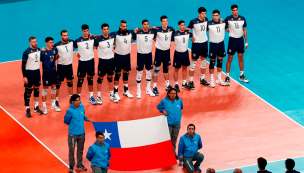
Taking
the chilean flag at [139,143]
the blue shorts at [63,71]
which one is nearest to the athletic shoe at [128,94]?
the blue shorts at [63,71]

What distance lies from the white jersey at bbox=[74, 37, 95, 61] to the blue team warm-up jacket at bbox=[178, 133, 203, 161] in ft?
17.0

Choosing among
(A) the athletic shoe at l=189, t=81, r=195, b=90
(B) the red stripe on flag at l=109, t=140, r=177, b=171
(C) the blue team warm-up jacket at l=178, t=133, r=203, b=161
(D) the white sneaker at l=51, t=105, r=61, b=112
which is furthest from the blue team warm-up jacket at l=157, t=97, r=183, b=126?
(A) the athletic shoe at l=189, t=81, r=195, b=90

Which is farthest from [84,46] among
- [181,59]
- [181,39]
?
[181,59]

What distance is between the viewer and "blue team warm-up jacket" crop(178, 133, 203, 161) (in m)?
12.2

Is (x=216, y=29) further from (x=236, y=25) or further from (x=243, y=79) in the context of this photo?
(x=243, y=79)

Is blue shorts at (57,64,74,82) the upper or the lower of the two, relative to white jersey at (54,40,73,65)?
lower

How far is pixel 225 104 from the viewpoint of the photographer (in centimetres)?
1639

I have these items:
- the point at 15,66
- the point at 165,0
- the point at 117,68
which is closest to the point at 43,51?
the point at 117,68

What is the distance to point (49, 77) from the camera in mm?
15570

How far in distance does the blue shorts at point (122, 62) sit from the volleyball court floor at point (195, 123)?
108 cm

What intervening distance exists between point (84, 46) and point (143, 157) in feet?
15.9

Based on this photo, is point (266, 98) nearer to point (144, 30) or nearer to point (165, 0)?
point (144, 30)

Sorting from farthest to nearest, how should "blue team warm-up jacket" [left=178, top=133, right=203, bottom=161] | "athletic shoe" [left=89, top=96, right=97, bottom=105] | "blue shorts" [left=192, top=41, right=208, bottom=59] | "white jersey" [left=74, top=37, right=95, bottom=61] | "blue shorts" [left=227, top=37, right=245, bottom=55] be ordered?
"blue shorts" [left=227, top=37, right=245, bottom=55] → "blue shorts" [left=192, top=41, right=208, bottom=59] → "athletic shoe" [left=89, top=96, right=97, bottom=105] → "white jersey" [left=74, top=37, right=95, bottom=61] → "blue team warm-up jacket" [left=178, top=133, right=203, bottom=161]

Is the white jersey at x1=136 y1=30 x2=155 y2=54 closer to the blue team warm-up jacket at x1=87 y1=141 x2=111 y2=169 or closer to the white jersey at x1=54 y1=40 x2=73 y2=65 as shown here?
the white jersey at x1=54 y1=40 x2=73 y2=65
